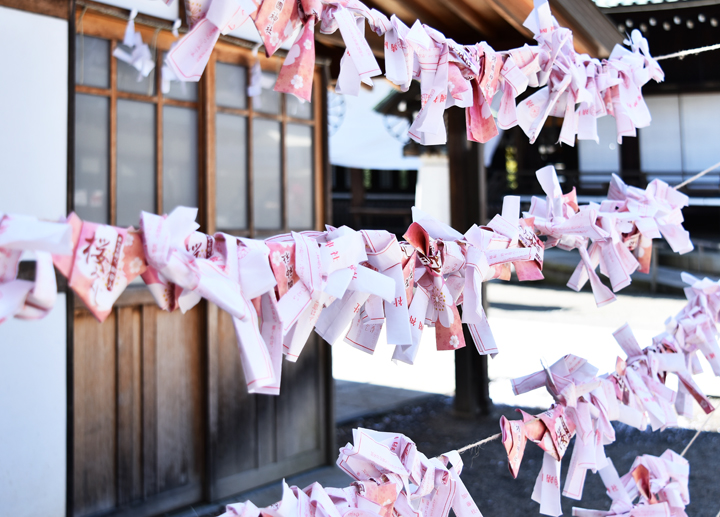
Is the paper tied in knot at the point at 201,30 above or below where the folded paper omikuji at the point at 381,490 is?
above

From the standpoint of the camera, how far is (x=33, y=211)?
230 centimetres

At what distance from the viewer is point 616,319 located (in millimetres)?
8203

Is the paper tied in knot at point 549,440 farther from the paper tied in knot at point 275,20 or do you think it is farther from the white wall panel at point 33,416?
the white wall panel at point 33,416

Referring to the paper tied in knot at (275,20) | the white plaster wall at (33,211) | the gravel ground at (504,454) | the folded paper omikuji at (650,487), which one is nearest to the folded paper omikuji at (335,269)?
the paper tied in knot at (275,20)

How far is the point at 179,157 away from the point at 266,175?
1.67ft

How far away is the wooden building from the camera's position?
7.61 ft

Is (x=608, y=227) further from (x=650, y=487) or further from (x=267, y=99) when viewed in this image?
(x=267, y=99)

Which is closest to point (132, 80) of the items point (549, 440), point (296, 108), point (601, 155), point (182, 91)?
point (182, 91)

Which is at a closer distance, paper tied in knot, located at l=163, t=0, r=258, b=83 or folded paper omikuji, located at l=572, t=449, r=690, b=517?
paper tied in knot, located at l=163, t=0, r=258, b=83

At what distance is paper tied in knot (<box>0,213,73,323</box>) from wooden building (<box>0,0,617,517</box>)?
199cm

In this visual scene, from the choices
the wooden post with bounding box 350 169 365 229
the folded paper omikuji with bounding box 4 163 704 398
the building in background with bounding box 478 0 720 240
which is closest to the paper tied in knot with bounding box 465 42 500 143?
the folded paper omikuji with bounding box 4 163 704 398

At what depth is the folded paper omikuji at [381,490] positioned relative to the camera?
824 mm

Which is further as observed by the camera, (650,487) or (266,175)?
(266,175)

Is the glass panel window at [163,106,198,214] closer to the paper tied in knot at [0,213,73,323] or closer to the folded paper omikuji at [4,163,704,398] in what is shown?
the folded paper omikuji at [4,163,704,398]
